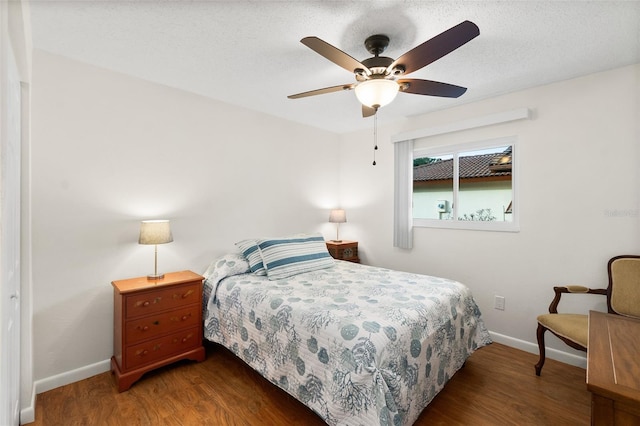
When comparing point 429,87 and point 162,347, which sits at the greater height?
point 429,87

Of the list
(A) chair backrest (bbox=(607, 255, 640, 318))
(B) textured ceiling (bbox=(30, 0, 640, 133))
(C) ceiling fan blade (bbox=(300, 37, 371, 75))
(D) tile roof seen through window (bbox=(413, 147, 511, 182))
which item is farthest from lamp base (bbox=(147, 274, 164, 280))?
(A) chair backrest (bbox=(607, 255, 640, 318))

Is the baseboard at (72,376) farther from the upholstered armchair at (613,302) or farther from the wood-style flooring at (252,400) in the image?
the upholstered armchair at (613,302)

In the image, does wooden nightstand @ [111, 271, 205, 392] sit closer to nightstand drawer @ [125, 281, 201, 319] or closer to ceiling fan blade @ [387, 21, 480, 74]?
nightstand drawer @ [125, 281, 201, 319]

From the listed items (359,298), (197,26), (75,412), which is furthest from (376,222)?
(75,412)

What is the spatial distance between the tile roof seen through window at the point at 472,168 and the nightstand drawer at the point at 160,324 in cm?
290

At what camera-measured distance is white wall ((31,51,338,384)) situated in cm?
215

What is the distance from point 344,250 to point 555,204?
232 centimetres

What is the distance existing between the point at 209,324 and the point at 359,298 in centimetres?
141

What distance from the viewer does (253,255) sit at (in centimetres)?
284

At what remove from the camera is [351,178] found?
428 centimetres

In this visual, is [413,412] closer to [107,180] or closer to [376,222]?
[376,222]

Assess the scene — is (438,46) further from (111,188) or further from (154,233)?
(111,188)

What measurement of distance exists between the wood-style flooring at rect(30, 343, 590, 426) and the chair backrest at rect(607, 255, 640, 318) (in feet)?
2.15

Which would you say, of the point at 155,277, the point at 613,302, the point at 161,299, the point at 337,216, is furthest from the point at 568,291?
the point at 155,277
